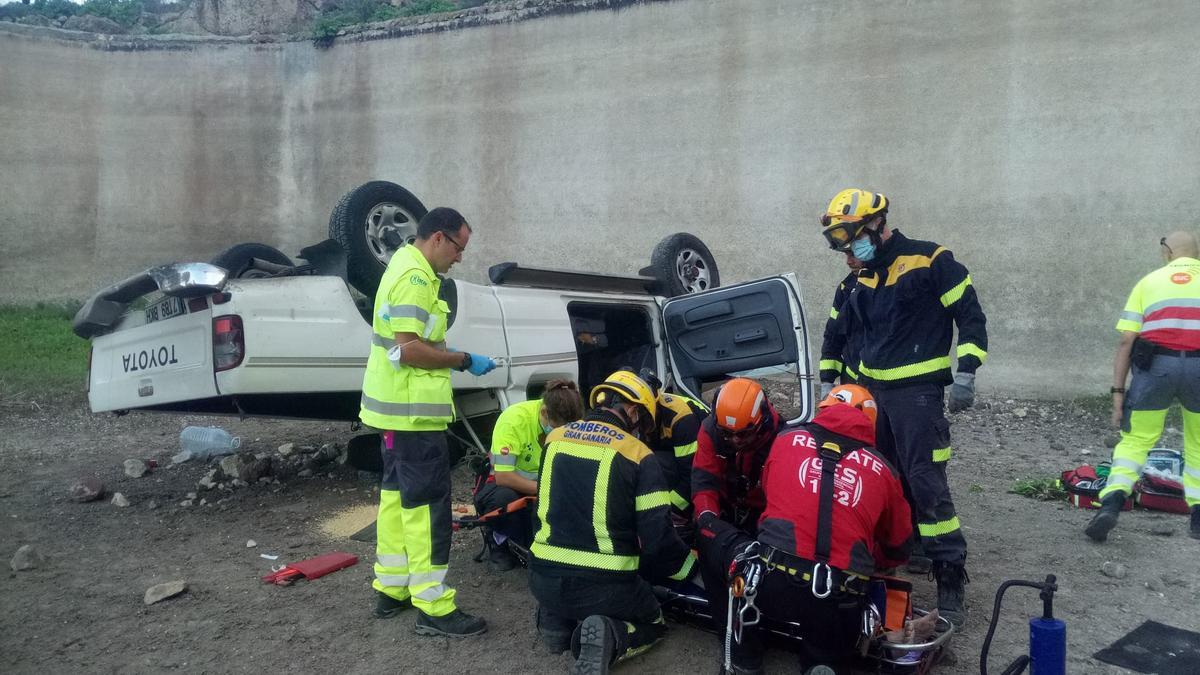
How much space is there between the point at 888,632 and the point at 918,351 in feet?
4.41

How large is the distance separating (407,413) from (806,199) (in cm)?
675

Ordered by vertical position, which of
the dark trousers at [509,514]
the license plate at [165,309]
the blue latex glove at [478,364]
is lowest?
the dark trousers at [509,514]

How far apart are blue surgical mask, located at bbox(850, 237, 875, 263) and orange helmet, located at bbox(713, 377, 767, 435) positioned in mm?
966

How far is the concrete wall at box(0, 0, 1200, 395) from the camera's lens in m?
8.10

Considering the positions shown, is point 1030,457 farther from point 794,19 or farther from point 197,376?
point 197,376

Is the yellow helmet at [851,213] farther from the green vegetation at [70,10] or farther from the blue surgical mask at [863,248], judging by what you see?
the green vegetation at [70,10]

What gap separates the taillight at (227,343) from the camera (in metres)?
4.27

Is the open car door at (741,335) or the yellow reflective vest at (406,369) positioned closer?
the yellow reflective vest at (406,369)

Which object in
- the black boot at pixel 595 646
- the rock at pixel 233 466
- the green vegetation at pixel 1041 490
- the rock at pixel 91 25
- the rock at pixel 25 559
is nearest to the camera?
the black boot at pixel 595 646

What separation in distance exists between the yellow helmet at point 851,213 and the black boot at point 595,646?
204 centimetres

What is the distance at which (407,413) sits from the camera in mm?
3627

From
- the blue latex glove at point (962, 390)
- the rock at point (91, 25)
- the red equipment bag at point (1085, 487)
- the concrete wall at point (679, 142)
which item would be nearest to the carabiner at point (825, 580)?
the blue latex glove at point (962, 390)

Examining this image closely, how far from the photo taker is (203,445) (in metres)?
6.80

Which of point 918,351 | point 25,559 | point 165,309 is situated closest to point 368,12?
point 165,309
